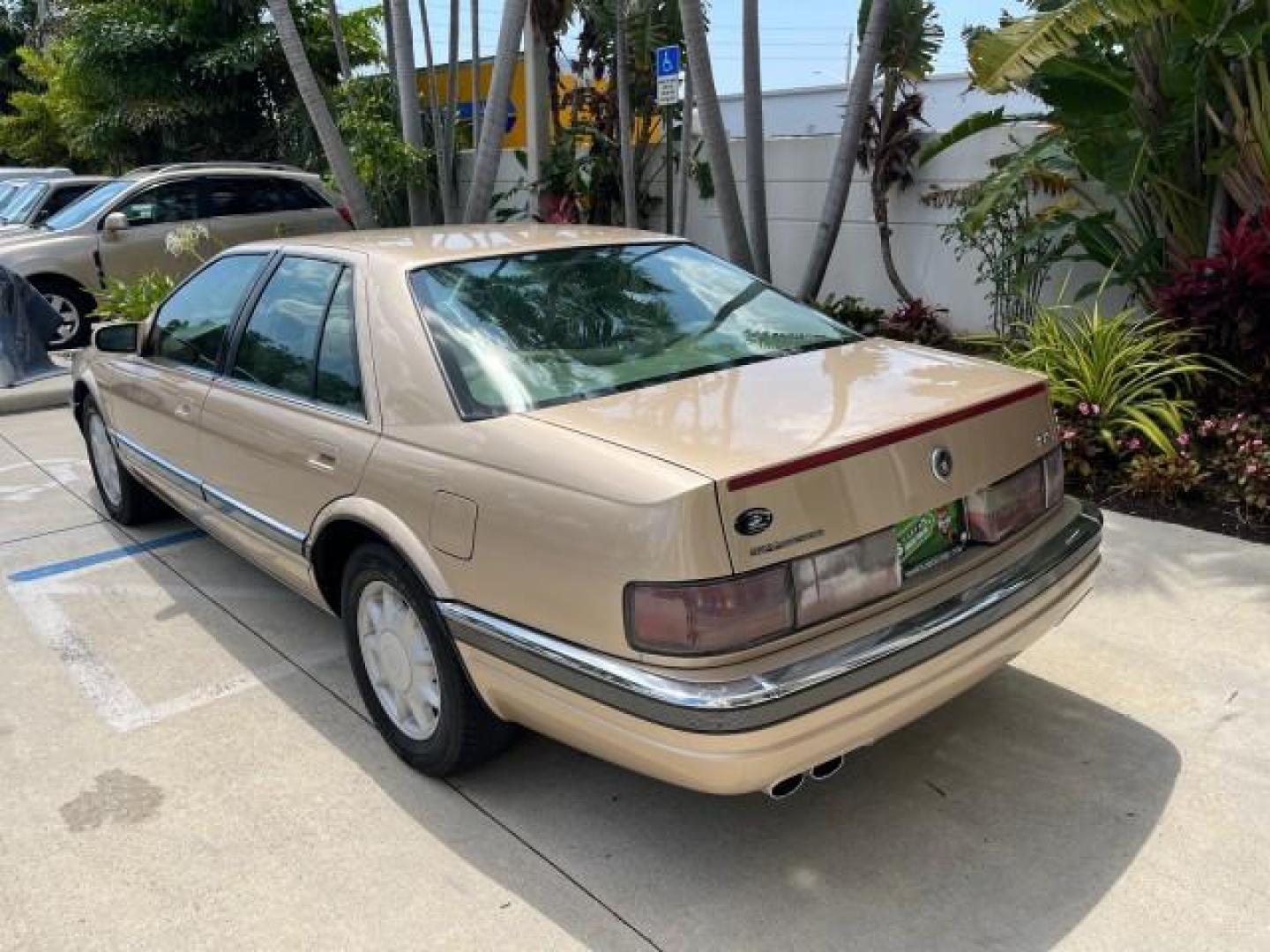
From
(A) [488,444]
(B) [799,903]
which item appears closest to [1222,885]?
(B) [799,903]

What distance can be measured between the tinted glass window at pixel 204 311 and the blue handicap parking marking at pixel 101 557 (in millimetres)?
1116

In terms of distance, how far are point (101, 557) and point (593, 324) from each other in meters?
3.25

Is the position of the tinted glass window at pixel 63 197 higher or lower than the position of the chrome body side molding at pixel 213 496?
higher

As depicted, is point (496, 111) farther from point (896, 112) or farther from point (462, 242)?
point (462, 242)

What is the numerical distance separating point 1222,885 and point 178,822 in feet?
8.98

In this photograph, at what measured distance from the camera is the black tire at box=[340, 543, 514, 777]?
9.66ft

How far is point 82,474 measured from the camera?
6875mm

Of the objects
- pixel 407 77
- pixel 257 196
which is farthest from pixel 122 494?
pixel 257 196

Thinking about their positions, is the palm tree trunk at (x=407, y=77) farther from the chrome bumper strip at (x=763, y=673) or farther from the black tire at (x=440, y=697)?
the chrome bumper strip at (x=763, y=673)

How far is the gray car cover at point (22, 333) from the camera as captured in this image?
948 cm

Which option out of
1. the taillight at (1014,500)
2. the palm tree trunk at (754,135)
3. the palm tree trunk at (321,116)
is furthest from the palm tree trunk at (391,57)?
the taillight at (1014,500)

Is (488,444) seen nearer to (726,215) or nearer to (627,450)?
(627,450)

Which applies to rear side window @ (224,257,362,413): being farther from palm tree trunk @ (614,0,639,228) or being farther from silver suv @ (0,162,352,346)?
silver suv @ (0,162,352,346)

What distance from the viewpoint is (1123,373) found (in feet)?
17.8
